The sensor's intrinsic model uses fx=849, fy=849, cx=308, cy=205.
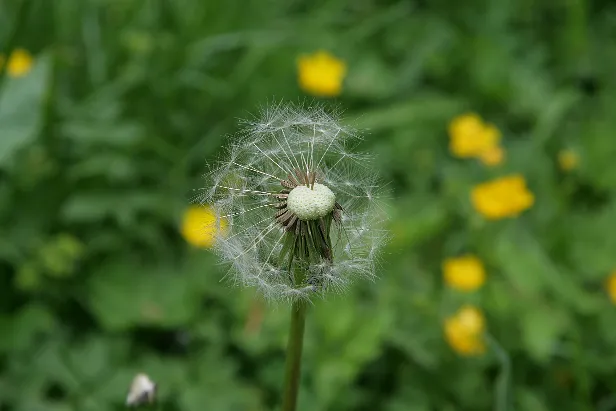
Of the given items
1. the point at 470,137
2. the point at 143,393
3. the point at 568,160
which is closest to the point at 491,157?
the point at 470,137

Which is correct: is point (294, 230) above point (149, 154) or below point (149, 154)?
below

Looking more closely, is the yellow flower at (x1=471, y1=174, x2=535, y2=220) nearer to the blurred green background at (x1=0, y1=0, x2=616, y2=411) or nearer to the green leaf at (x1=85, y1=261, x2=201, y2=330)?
the blurred green background at (x1=0, y1=0, x2=616, y2=411)

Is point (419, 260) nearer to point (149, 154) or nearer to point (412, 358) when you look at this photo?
point (412, 358)

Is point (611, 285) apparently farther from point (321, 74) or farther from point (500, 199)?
point (321, 74)

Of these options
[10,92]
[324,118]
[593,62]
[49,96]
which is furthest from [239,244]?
[593,62]

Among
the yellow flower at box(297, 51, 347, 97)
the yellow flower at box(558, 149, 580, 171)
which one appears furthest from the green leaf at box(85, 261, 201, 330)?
the yellow flower at box(558, 149, 580, 171)
